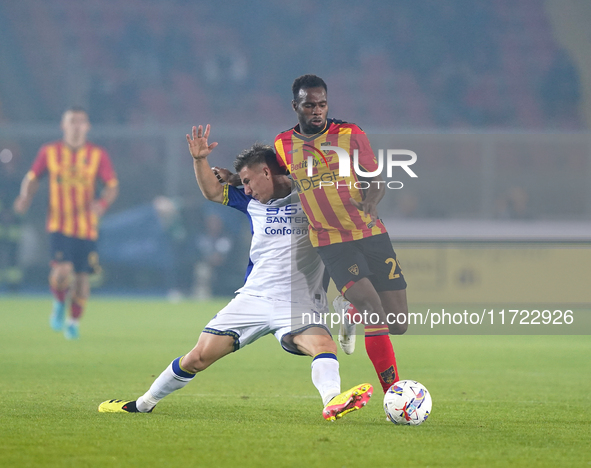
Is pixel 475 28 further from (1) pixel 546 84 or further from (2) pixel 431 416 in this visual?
(2) pixel 431 416

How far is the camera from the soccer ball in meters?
4.28

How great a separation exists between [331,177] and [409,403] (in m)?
1.37

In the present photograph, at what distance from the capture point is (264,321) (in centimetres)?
443

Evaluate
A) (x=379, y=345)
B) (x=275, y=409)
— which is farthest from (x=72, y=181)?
(x=379, y=345)

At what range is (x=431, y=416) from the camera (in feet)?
15.4

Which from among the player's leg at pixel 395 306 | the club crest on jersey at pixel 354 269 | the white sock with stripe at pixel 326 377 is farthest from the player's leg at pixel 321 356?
the player's leg at pixel 395 306

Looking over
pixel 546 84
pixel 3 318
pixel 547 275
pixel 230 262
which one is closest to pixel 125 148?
pixel 230 262

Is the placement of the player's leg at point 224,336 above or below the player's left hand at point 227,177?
below

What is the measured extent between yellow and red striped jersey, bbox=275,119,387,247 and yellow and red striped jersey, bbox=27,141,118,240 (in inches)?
209

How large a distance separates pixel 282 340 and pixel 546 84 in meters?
18.4

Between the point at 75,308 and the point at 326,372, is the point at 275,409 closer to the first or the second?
the point at 326,372

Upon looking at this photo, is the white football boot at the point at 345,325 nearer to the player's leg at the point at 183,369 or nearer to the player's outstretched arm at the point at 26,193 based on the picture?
the player's leg at the point at 183,369

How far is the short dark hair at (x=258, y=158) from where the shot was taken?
460 centimetres

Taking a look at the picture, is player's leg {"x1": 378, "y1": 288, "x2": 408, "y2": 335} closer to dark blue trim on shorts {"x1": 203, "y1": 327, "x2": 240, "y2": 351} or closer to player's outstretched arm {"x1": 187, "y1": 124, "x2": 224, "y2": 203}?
dark blue trim on shorts {"x1": 203, "y1": 327, "x2": 240, "y2": 351}
